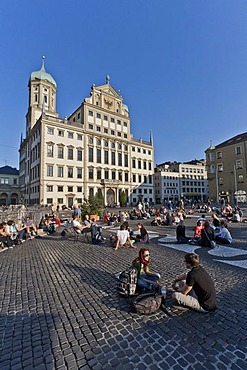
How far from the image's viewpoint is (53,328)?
10.8ft

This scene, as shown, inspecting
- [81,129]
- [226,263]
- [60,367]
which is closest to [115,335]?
[60,367]

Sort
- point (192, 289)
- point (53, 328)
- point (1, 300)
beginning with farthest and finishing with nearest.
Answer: point (1, 300) < point (192, 289) < point (53, 328)

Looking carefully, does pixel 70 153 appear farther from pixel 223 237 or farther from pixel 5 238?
pixel 223 237

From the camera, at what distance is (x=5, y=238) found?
31.9 ft

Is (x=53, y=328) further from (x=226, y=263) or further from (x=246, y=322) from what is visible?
(x=226, y=263)

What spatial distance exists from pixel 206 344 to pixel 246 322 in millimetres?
1029

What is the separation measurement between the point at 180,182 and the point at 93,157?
40.6 m

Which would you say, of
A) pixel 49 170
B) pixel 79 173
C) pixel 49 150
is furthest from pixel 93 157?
pixel 49 170

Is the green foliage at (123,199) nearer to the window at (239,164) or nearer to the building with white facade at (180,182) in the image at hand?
the building with white facade at (180,182)

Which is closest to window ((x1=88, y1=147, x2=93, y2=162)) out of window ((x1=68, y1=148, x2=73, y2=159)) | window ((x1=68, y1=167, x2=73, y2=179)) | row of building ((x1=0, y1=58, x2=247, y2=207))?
row of building ((x1=0, y1=58, x2=247, y2=207))

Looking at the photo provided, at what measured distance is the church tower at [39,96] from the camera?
56.9 metres

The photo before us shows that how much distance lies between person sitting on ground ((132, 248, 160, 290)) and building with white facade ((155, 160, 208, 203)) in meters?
68.3

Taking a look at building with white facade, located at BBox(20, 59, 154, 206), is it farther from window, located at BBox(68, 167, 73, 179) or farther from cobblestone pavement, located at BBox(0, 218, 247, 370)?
cobblestone pavement, located at BBox(0, 218, 247, 370)

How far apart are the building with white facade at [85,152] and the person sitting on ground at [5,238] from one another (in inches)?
1302
